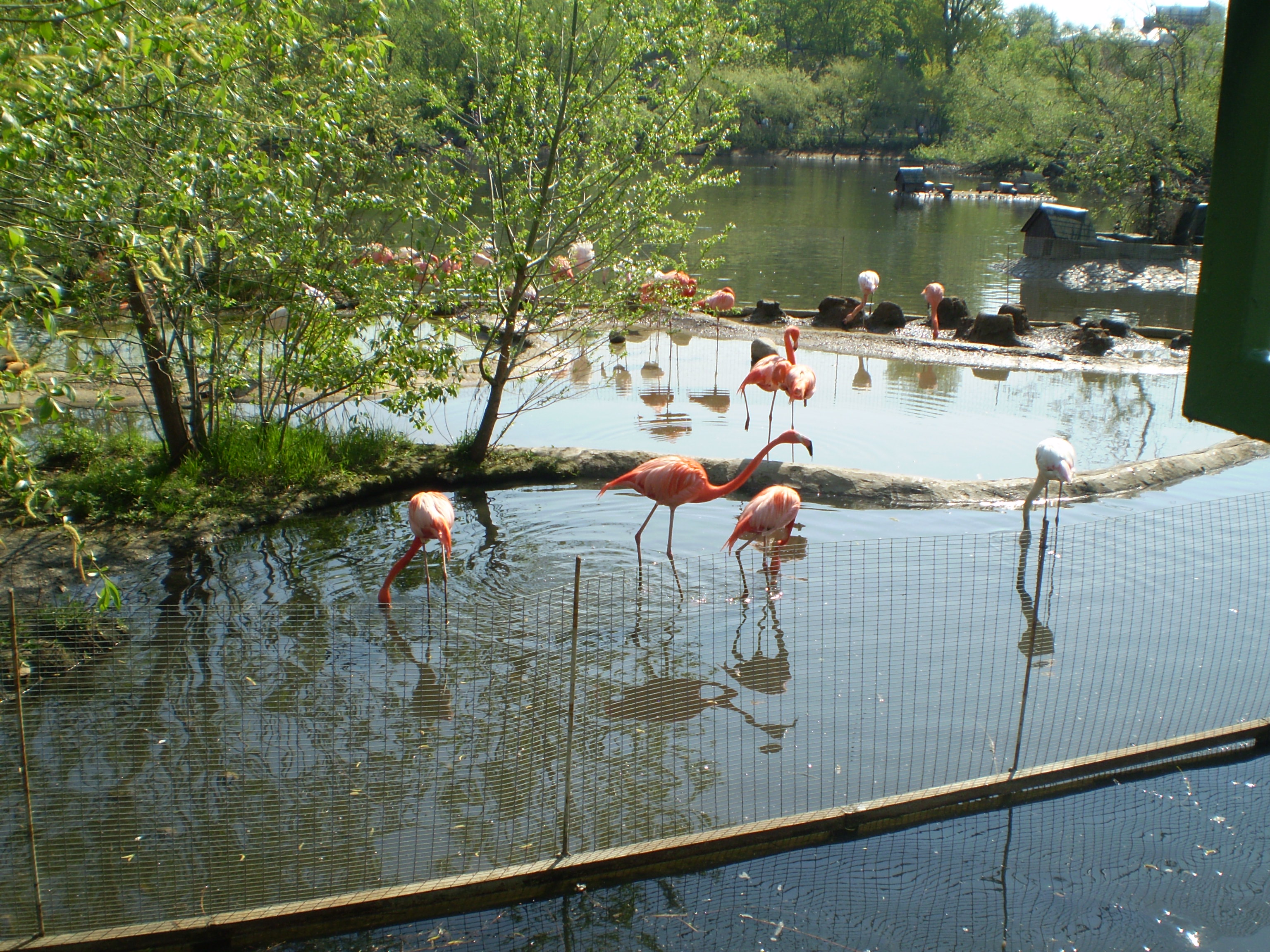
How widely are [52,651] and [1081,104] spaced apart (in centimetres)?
2944

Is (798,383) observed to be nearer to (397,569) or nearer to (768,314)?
(397,569)

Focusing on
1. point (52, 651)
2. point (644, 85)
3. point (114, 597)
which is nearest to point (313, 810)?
point (114, 597)

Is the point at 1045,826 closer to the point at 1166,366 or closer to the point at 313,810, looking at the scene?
the point at 313,810

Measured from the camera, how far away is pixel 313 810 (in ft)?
13.0

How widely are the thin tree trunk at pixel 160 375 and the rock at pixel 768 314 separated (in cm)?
1019

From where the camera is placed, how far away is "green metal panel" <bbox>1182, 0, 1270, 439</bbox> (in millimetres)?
1216

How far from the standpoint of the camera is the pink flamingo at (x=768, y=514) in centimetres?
621

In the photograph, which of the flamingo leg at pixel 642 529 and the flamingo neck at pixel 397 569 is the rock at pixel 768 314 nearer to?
the flamingo leg at pixel 642 529

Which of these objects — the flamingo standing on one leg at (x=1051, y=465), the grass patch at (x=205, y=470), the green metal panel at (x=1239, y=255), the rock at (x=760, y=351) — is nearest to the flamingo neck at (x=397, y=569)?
the grass patch at (x=205, y=470)

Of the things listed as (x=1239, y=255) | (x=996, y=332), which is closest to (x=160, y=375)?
(x=1239, y=255)

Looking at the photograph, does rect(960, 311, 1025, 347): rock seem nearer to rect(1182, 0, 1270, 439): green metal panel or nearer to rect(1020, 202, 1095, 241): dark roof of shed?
rect(1020, 202, 1095, 241): dark roof of shed

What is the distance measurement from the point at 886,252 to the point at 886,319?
32.5 ft

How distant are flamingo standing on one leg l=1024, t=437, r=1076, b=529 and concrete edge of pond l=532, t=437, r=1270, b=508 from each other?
0.57 m

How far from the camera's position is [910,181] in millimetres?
39781
